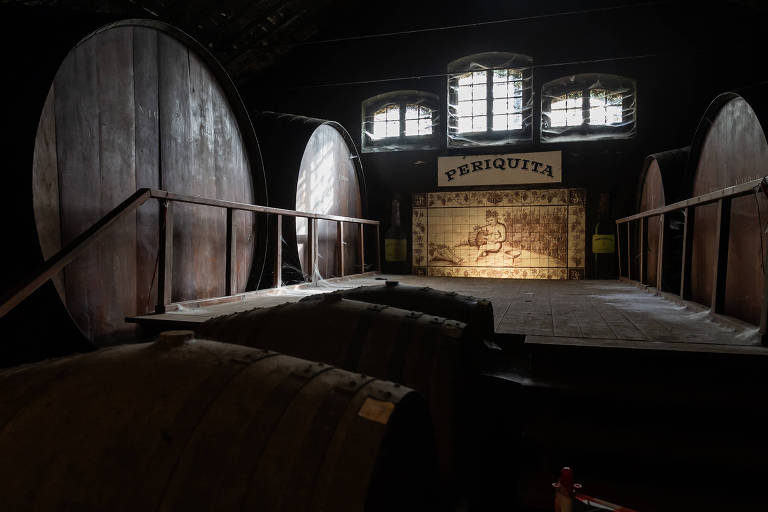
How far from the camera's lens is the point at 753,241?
3.03 m

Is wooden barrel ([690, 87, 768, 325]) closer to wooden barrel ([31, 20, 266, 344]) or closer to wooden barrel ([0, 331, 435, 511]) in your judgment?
wooden barrel ([0, 331, 435, 511])

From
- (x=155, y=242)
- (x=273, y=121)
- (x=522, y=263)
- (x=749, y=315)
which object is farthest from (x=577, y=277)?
(x=155, y=242)

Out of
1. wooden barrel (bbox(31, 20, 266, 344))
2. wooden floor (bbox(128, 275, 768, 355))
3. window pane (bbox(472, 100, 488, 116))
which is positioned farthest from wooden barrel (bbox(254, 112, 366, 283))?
window pane (bbox(472, 100, 488, 116))

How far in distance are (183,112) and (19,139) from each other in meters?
1.61

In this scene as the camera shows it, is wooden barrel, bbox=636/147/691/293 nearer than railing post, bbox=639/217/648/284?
Yes

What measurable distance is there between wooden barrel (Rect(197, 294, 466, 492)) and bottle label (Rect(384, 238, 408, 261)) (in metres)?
7.10

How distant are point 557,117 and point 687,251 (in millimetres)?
5557

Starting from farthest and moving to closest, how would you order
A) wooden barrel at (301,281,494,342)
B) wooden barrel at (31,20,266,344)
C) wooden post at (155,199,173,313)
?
wooden post at (155,199,173,313) < wooden barrel at (31,20,266,344) < wooden barrel at (301,281,494,342)

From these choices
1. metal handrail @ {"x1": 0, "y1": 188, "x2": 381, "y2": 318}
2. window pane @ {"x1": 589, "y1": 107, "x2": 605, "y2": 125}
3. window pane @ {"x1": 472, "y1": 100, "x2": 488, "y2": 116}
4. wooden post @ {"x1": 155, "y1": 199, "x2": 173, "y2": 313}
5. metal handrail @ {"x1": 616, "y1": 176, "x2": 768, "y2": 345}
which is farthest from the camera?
window pane @ {"x1": 472, "y1": 100, "x2": 488, "y2": 116}

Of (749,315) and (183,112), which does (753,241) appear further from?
(183,112)

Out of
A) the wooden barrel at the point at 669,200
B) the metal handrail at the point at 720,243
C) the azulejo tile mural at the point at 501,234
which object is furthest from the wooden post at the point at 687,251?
the azulejo tile mural at the point at 501,234

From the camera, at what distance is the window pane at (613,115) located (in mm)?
8125

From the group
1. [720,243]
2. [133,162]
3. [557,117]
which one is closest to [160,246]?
[133,162]

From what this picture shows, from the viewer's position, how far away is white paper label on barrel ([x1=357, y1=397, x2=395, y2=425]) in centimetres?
77
